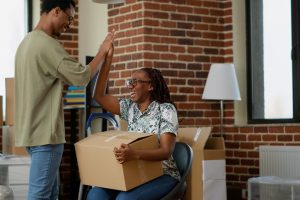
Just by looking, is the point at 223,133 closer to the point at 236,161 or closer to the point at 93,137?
the point at 236,161

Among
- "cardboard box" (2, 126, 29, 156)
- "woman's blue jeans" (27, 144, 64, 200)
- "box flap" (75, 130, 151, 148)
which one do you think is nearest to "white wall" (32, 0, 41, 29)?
"cardboard box" (2, 126, 29, 156)

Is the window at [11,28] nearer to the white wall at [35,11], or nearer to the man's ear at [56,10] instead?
the white wall at [35,11]

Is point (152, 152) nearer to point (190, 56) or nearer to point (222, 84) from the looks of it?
point (222, 84)

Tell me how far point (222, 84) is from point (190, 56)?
1.47 ft

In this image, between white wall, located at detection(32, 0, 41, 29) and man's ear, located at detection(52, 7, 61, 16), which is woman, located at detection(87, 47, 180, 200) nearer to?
man's ear, located at detection(52, 7, 61, 16)

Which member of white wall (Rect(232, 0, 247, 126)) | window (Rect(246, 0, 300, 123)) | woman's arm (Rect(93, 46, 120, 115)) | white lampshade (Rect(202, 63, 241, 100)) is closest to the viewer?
woman's arm (Rect(93, 46, 120, 115))

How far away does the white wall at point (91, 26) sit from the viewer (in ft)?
19.9

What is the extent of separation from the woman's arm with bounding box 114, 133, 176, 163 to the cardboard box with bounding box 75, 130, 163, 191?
0.03 metres

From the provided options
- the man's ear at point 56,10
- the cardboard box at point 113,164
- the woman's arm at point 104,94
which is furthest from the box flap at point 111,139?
the man's ear at point 56,10

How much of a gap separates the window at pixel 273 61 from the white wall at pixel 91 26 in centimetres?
133

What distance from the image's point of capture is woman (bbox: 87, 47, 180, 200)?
3215mm

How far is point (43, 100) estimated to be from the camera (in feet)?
9.87

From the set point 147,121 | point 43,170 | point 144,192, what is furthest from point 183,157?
point 43,170

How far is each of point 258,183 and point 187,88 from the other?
43.4 inches
